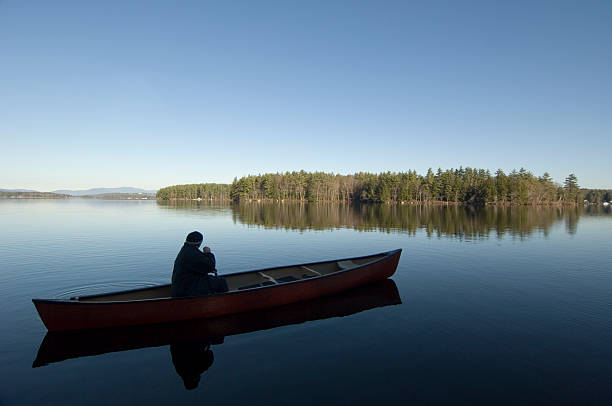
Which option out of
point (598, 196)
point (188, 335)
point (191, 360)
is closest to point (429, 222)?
point (188, 335)

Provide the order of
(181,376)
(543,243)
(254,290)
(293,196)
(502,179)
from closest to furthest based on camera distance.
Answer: (181,376) < (254,290) < (543,243) < (502,179) < (293,196)

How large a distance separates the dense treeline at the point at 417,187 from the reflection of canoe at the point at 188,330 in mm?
104504

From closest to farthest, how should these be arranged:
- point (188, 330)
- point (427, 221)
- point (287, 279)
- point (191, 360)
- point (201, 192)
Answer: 1. point (191, 360)
2. point (188, 330)
3. point (287, 279)
4. point (427, 221)
5. point (201, 192)

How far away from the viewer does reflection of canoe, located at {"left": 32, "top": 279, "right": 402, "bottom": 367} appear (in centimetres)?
776

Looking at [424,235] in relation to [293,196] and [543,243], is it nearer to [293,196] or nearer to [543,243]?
[543,243]

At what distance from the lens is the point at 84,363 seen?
713 cm

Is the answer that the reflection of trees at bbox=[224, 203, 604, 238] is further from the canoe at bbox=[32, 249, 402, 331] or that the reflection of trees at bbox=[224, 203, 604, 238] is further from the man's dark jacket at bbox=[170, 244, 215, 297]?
the man's dark jacket at bbox=[170, 244, 215, 297]

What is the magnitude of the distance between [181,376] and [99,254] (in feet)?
51.2

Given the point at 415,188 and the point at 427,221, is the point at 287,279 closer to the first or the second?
the point at 427,221

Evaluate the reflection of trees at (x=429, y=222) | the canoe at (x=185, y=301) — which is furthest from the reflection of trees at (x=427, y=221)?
the canoe at (x=185, y=301)

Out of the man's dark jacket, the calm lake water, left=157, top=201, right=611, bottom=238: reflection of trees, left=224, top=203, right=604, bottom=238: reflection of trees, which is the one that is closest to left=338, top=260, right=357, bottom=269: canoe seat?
the calm lake water

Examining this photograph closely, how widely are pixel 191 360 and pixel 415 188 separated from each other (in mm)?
113130

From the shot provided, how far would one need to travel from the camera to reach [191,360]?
23.8 ft

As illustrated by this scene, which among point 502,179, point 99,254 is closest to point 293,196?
point 502,179
